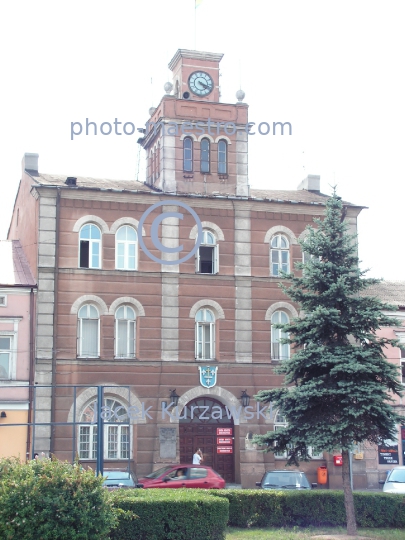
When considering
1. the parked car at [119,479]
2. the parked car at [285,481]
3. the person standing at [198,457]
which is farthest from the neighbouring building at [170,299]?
the parked car at [285,481]

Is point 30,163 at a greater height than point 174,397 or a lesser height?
greater

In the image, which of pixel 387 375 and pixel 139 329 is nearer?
pixel 387 375

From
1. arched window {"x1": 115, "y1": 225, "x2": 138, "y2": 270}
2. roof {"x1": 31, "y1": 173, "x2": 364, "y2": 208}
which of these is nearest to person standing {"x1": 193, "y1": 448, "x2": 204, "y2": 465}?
arched window {"x1": 115, "y1": 225, "x2": 138, "y2": 270}

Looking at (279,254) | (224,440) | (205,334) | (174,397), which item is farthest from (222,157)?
(224,440)

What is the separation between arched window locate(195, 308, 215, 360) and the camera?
35812 millimetres

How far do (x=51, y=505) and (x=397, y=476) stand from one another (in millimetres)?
15737

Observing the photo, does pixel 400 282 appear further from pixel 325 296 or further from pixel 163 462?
pixel 325 296

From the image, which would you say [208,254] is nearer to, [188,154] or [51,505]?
[188,154]

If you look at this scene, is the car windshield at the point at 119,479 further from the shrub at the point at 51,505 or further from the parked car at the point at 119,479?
the shrub at the point at 51,505

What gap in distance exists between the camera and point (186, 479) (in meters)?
28.5

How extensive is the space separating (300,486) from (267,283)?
11.4 m

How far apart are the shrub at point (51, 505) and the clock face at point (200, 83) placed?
82.0 feet

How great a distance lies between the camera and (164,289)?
35.6 meters

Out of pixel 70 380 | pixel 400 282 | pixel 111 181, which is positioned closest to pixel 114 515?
pixel 70 380
